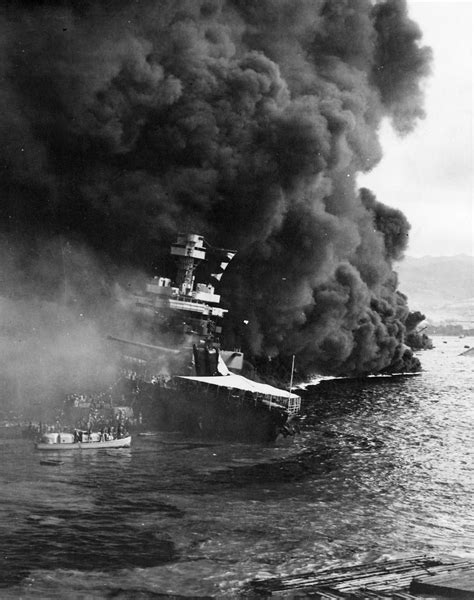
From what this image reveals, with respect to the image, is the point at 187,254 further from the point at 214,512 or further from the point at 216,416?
the point at 214,512

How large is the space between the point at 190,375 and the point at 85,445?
20.8 metres

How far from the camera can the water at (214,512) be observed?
101 feet

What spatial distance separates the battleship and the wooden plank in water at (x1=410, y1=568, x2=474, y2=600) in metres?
28.8

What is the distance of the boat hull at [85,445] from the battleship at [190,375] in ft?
28.5

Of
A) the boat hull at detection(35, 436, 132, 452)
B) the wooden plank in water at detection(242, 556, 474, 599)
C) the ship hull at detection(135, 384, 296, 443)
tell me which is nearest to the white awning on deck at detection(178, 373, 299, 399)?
the ship hull at detection(135, 384, 296, 443)

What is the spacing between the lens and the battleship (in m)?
58.5

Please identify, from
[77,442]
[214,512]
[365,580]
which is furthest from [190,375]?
[365,580]

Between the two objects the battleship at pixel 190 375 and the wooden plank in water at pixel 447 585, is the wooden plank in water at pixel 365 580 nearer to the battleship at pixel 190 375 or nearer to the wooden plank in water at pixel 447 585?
the wooden plank in water at pixel 447 585

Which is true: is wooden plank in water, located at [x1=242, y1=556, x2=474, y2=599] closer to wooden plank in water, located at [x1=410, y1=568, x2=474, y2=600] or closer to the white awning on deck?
wooden plank in water, located at [x1=410, y1=568, x2=474, y2=600]

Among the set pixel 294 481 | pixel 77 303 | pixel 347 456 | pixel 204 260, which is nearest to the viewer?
pixel 294 481

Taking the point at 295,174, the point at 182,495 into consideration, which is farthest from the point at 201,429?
the point at 295,174

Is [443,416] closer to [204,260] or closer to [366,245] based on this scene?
[204,260]

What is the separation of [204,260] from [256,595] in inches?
2512

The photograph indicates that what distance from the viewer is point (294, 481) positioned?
47.5m
